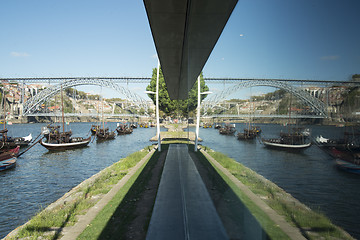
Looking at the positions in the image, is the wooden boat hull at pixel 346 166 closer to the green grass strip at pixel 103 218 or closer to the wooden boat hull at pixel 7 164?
the green grass strip at pixel 103 218

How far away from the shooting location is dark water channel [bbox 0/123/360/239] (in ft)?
5.99

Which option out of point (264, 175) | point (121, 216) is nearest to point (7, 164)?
point (121, 216)

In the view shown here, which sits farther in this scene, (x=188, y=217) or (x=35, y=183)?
(x=35, y=183)

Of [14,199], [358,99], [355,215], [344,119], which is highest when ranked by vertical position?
[358,99]

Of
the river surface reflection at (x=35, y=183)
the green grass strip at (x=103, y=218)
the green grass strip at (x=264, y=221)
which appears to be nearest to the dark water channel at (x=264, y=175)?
the river surface reflection at (x=35, y=183)

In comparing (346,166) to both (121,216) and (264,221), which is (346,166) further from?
(121,216)

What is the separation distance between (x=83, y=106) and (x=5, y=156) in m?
163

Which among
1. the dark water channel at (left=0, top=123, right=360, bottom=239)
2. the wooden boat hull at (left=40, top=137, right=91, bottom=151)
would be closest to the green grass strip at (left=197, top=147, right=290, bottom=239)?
the dark water channel at (left=0, top=123, right=360, bottom=239)

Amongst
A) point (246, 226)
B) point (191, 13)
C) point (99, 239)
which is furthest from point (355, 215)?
point (99, 239)

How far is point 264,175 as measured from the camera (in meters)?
4.80

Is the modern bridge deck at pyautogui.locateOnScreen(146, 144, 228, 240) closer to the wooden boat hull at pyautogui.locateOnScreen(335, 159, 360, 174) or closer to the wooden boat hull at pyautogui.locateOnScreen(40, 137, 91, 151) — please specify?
the wooden boat hull at pyautogui.locateOnScreen(335, 159, 360, 174)

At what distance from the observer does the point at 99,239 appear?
4789mm

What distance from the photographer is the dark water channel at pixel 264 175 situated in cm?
183

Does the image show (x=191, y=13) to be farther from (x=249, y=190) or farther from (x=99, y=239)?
(x=99, y=239)
